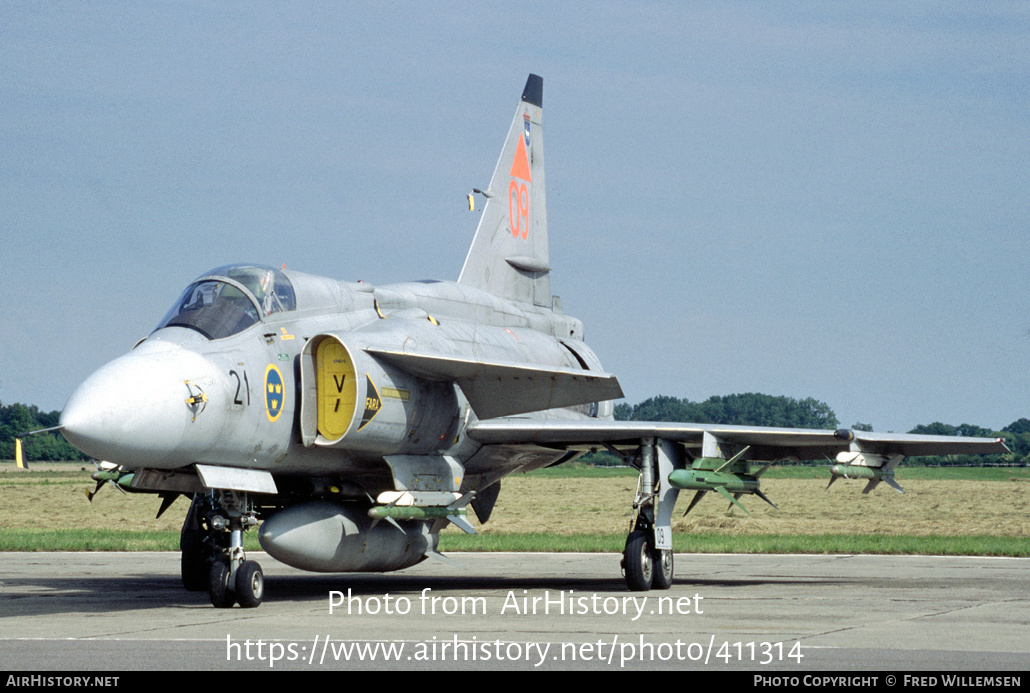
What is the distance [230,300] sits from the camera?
11906 millimetres

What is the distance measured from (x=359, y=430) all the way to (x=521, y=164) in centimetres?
794

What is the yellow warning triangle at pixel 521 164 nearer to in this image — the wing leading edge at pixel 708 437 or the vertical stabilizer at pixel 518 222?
the vertical stabilizer at pixel 518 222

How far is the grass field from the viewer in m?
23.8

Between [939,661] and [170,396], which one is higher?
[170,396]

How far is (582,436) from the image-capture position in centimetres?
1473

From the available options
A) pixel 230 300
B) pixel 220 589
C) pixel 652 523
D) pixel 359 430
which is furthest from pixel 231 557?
pixel 652 523

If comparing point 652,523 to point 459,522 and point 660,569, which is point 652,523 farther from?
point 459,522

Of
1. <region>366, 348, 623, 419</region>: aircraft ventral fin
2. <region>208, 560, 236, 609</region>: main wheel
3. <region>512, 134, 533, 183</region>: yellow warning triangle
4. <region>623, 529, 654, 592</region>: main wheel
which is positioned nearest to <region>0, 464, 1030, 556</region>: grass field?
<region>512, 134, 533, 183</region>: yellow warning triangle

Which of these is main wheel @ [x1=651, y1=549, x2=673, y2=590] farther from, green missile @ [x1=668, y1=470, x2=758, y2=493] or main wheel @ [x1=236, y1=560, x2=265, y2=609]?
main wheel @ [x1=236, y1=560, x2=265, y2=609]

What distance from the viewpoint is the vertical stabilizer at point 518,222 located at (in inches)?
691

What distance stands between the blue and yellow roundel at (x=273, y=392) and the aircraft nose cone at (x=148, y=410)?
0.78m

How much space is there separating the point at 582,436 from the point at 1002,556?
10.1 m
